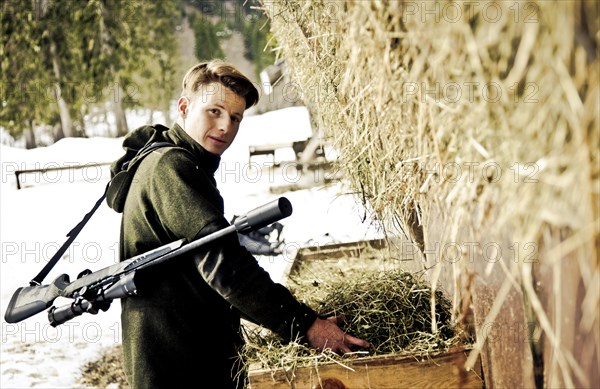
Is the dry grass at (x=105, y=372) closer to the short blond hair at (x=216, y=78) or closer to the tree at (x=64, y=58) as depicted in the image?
the short blond hair at (x=216, y=78)

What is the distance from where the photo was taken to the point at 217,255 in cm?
182

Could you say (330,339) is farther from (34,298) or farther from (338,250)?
(338,250)

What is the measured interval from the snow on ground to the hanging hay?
609 millimetres

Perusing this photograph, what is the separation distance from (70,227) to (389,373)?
7.30 m

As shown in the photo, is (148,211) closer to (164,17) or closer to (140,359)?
(140,359)

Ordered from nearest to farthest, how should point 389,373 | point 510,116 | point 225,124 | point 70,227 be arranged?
point 510,116 < point 389,373 < point 225,124 < point 70,227

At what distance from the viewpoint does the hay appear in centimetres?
81

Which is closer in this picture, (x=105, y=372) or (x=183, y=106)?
(x=183, y=106)

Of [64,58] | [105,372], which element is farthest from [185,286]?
[64,58]

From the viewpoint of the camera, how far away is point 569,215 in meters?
0.86

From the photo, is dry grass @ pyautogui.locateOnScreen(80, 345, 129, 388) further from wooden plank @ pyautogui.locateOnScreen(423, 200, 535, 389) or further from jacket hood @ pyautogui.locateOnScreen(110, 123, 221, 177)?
wooden plank @ pyautogui.locateOnScreen(423, 200, 535, 389)

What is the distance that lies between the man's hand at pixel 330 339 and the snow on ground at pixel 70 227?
989mm

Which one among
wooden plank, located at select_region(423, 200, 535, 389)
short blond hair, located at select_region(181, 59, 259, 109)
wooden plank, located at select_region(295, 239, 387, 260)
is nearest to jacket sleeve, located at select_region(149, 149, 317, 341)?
short blond hair, located at select_region(181, 59, 259, 109)

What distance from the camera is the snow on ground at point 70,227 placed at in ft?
16.4
